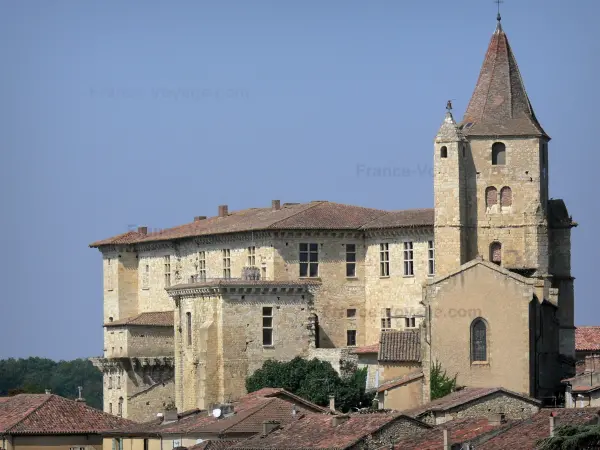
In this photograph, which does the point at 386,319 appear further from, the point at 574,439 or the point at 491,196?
the point at 574,439

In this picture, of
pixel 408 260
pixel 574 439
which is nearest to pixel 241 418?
pixel 408 260

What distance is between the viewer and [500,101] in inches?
3627

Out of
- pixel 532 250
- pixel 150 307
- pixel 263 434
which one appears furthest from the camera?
pixel 150 307

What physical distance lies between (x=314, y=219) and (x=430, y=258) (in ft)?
20.1

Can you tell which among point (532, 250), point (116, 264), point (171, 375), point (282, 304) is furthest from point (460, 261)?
point (116, 264)

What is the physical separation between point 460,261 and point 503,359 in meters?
8.26

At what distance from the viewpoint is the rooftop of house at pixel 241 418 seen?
75.1 m

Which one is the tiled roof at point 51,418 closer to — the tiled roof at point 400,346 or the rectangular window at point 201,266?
the tiled roof at point 400,346

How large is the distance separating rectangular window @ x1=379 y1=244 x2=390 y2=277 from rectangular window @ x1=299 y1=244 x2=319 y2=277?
2.73 meters

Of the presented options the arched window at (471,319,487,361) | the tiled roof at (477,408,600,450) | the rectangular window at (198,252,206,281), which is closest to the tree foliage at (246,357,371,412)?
the arched window at (471,319,487,361)

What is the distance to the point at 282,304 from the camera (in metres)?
95.9

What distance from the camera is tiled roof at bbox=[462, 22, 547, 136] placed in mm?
91250

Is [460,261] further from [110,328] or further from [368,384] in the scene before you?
[110,328]

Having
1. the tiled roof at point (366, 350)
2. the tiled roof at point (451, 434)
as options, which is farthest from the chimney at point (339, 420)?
the tiled roof at point (366, 350)
